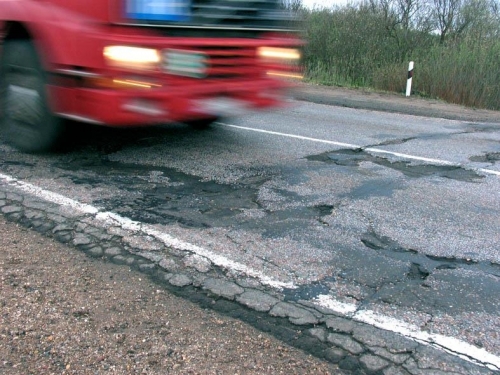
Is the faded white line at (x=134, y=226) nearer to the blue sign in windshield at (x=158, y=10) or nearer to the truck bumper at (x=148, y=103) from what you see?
the truck bumper at (x=148, y=103)

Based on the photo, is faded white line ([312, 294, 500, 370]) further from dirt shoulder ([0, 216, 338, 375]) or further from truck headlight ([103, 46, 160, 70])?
truck headlight ([103, 46, 160, 70])

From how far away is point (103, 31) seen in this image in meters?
4.90

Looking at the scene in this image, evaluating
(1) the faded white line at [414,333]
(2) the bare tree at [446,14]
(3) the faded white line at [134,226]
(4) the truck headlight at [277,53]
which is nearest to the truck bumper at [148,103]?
(4) the truck headlight at [277,53]

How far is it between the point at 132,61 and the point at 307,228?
6.98 ft

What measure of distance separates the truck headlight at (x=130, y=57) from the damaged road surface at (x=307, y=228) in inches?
42.5

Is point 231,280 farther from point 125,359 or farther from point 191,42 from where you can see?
point 191,42

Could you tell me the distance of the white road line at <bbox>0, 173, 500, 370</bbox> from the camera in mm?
2842

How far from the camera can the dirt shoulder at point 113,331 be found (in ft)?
8.86

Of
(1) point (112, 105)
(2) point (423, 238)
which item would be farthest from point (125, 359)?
(1) point (112, 105)

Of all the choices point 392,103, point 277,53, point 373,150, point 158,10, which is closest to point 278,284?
point 158,10

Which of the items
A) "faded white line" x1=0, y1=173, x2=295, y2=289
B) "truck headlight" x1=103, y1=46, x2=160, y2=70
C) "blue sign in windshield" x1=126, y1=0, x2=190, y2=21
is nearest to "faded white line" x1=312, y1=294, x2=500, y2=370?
"faded white line" x1=0, y1=173, x2=295, y2=289

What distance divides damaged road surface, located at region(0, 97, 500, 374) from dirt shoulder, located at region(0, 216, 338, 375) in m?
0.15

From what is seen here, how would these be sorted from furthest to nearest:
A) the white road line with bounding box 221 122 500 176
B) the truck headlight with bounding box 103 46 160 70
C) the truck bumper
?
the white road line with bounding box 221 122 500 176, the truck bumper, the truck headlight with bounding box 103 46 160 70

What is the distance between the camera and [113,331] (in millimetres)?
2963
